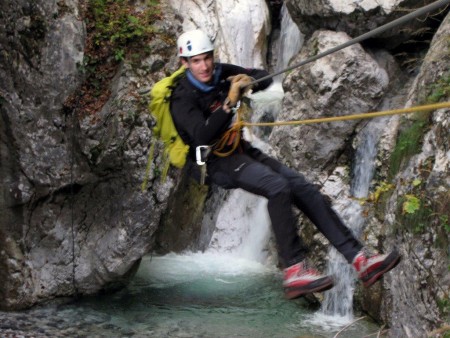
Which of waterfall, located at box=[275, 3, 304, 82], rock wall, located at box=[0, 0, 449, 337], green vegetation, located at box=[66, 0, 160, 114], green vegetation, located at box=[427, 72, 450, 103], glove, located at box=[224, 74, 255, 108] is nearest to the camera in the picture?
glove, located at box=[224, 74, 255, 108]

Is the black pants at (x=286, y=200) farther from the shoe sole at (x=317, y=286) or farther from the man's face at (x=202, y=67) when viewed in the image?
the man's face at (x=202, y=67)

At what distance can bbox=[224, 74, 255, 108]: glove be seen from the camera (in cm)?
455

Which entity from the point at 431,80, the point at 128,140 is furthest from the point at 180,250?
the point at 431,80

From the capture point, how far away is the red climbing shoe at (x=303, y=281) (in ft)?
13.9

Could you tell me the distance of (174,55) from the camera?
32.6 ft

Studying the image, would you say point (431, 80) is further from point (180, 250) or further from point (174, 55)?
point (180, 250)

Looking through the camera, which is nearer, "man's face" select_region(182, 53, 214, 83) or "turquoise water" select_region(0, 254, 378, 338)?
"man's face" select_region(182, 53, 214, 83)

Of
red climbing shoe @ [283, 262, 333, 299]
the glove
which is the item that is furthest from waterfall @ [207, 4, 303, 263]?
red climbing shoe @ [283, 262, 333, 299]

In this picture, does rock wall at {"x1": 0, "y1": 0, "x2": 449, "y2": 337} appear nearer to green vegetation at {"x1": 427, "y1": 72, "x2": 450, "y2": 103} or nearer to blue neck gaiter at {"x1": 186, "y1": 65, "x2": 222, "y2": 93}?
green vegetation at {"x1": 427, "y1": 72, "x2": 450, "y2": 103}

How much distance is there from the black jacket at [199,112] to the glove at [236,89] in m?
0.08

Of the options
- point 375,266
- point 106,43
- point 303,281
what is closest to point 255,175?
point 303,281

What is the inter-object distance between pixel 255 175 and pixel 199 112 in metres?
0.64

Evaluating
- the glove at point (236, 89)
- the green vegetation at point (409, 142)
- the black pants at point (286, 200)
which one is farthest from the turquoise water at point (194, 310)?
the glove at point (236, 89)

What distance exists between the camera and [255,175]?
15.0ft
